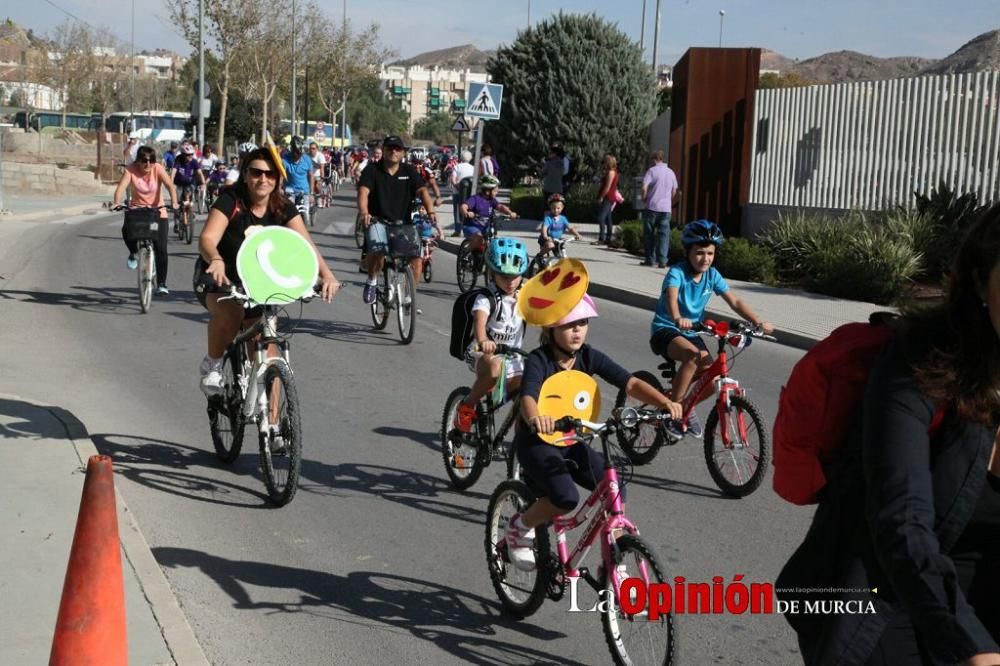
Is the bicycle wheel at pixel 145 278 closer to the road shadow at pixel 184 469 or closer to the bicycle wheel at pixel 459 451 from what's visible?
the road shadow at pixel 184 469

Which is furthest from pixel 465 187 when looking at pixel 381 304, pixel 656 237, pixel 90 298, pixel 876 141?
pixel 381 304

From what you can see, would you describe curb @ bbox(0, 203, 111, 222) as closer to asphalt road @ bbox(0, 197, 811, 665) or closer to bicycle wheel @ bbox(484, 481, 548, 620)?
asphalt road @ bbox(0, 197, 811, 665)

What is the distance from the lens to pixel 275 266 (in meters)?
6.80

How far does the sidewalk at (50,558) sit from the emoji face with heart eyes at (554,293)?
1710 mm

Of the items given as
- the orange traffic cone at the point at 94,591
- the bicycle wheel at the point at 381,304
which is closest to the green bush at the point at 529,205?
the bicycle wheel at the point at 381,304

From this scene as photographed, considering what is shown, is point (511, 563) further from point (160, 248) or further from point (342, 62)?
point (342, 62)

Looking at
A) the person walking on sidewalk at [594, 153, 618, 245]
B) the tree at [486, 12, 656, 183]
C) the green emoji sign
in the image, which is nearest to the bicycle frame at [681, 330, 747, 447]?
the green emoji sign

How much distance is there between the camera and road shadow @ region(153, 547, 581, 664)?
4852 millimetres

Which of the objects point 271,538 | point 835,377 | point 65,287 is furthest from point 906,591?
point 65,287

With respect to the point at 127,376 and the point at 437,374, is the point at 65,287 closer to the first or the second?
the point at 127,376

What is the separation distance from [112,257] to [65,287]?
4.16 metres

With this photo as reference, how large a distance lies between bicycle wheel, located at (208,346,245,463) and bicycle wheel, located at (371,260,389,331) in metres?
5.32

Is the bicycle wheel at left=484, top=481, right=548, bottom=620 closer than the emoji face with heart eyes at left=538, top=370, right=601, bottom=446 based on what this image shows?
No

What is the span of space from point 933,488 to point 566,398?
7.00ft
